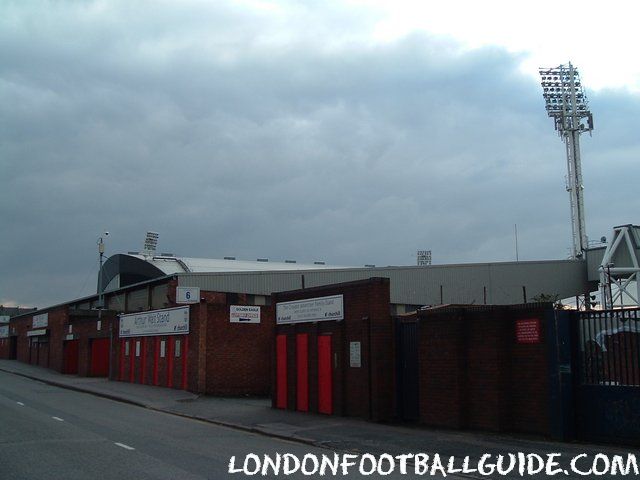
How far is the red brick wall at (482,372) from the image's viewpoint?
14148mm

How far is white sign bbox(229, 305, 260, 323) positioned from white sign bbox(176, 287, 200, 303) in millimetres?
2058

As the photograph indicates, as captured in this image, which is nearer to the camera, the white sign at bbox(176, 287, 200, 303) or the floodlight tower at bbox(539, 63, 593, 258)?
the white sign at bbox(176, 287, 200, 303)

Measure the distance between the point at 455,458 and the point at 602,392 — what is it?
3.41 metres

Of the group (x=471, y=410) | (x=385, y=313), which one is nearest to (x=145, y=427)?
(x=385, y=313)

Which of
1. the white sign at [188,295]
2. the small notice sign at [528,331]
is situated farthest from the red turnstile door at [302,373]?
the white sign at [188,295]

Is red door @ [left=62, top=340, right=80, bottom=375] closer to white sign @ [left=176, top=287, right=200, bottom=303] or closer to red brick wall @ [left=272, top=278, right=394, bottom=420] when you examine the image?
white sign @ [left=176, top=287, right=200, bottom=303]

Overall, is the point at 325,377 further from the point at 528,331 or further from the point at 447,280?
the point at 447,280

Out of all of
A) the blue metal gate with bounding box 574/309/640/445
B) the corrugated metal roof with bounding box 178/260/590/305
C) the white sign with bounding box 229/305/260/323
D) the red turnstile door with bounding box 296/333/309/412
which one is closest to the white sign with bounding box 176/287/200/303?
the white sign with bounding box 229/305/260/323

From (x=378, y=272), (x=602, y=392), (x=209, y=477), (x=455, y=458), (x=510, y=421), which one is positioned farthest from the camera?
(x=378, y=272)

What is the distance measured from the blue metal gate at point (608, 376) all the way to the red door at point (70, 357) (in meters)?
39.5

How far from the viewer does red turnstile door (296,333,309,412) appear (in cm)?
2028

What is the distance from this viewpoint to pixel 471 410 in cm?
1525

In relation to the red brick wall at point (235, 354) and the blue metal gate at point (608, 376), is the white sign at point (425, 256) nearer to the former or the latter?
the red brick wall at point (235, 354)

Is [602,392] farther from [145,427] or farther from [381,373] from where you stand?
[145,427]
